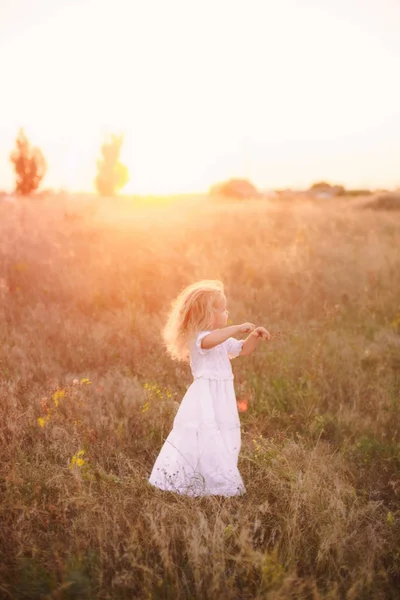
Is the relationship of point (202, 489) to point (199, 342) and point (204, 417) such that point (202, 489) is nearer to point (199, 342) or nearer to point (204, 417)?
point (204, 417)

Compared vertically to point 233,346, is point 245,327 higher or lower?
higher

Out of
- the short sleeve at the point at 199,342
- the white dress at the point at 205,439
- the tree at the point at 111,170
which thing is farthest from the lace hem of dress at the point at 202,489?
the tree at the point at 111,170

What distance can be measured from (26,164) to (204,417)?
2860cm

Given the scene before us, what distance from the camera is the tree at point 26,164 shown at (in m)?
28.3

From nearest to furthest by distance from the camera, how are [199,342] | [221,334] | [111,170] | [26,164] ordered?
1. [221,334]
2. [199,342]
3. [26,164]
4. [111,170]

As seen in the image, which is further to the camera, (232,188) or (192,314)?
(232,188)

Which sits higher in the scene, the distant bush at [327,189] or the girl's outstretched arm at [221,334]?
the distant bush at [327,189]

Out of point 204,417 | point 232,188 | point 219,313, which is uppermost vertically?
point 232,188

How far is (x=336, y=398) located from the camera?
4859 mm

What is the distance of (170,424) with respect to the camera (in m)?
4.08

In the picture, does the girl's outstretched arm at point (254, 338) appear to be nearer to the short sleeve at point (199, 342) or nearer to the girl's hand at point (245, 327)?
the girl's hand at point (245, 327)

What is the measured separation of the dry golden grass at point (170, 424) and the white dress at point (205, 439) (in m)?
0.14

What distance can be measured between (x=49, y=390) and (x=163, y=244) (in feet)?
18.0

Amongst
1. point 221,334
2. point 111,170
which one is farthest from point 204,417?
point 111,170
